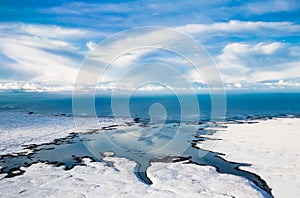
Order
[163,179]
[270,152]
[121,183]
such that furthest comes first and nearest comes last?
1. [270,152]
2. [163,179]
3. [121,183]

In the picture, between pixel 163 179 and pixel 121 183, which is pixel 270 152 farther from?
pixel 121 183

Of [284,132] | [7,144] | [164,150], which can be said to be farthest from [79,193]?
[284,132]

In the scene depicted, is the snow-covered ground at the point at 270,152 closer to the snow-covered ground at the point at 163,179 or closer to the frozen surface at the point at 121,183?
the snow-covered ground at the point at 163,179

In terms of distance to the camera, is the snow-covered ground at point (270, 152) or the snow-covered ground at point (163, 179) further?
the snow-covered ground at point (270, 152)

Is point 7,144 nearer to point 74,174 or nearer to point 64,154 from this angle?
point 64,154

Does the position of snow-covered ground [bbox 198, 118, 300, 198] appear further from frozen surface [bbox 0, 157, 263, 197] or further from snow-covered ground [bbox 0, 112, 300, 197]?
frozen surface [bbox 0, 157, 263, 197]

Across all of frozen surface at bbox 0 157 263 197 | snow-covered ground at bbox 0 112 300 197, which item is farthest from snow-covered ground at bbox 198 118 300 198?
frozen surface at bbox 0 157 263 197

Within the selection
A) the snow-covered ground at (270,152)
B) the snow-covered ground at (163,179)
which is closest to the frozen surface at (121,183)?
the snow-covered ground at (163,179)

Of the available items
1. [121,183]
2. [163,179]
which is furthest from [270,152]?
[121,183]

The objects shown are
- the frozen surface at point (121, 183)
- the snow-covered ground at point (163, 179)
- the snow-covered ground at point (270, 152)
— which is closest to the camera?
the frozen surface at point (121, 183)
